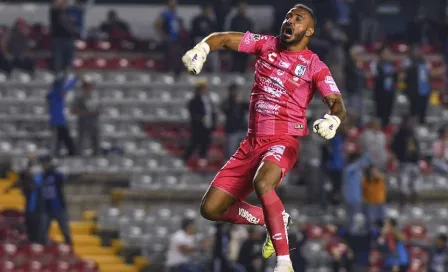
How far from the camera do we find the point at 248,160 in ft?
41.0

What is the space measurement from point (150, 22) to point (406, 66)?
6142 mm

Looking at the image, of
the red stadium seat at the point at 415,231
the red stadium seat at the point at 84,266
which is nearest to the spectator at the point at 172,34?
the red stadium seat at the point at 415,231

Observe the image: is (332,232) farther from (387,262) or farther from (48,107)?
(48,107)

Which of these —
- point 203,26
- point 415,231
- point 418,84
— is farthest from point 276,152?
point 203,26

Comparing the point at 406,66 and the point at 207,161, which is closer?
the point at 207,161

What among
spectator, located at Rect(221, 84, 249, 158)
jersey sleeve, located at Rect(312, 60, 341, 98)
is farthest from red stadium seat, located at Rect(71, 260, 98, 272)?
jersey sleeve, located at Rect(312, 60, 341, 98)

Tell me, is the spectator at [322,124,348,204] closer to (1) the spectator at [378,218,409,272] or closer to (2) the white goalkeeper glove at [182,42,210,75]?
(1) the spectator at [378,218,409,272]

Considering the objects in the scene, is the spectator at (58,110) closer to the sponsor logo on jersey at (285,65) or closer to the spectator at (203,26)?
the spectator at (203,26)

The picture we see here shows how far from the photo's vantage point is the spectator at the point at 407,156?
25.4m

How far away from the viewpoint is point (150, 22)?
102ft

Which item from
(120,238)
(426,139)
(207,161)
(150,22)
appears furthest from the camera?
(150,22)

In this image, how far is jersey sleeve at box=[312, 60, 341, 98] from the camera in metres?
12.0

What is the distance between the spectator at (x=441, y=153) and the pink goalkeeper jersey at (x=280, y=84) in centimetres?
1398

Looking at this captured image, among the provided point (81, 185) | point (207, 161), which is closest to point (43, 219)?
point (81, 185)
